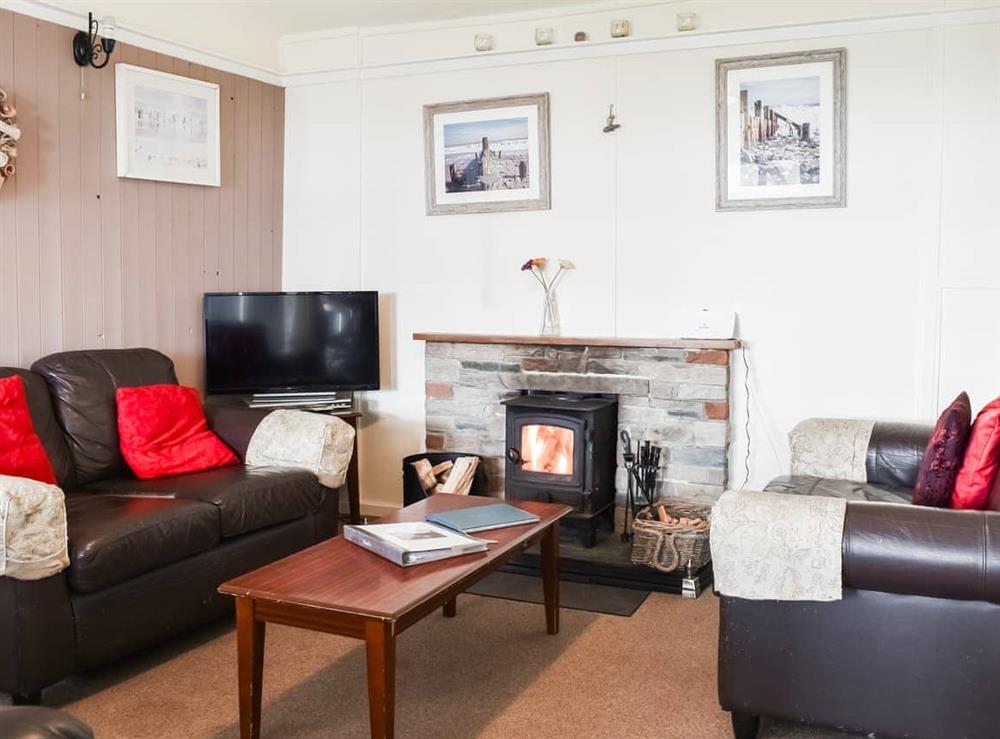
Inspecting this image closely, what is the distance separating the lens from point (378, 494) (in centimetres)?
531

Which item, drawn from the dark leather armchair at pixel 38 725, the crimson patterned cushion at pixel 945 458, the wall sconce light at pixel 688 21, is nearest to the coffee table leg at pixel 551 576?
the crimson patterned cushion at pixel 945 458

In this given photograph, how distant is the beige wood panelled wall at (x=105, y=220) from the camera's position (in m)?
3.95

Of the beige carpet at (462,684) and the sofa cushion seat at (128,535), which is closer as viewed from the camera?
the beige carpet at (462,684)

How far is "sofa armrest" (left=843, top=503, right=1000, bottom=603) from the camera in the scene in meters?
2.28

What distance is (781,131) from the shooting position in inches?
169

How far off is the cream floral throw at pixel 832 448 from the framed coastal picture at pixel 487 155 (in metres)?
1.69

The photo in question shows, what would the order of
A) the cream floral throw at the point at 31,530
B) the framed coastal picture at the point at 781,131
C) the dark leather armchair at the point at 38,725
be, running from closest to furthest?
the dark leather armchair at the point at 38,725 < the cream floral throw at the point at 31,530 < the framed coastal picture at the point at 781,131

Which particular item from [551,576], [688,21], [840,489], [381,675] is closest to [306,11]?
[688,21]

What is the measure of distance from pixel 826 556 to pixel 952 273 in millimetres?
2180

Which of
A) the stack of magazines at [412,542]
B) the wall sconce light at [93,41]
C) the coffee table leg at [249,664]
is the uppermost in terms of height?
the wall sconce light at [93,41]

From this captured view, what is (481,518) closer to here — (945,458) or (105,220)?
(945,458)

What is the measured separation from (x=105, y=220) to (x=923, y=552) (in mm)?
3542

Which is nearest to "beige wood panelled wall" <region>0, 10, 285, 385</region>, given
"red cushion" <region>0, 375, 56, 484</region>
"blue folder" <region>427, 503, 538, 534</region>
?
"red cushion" <region>0, 375, 56, 484</region>

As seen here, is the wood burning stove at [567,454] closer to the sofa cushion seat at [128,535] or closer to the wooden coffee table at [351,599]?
the wooden coffee table at [351,599]
